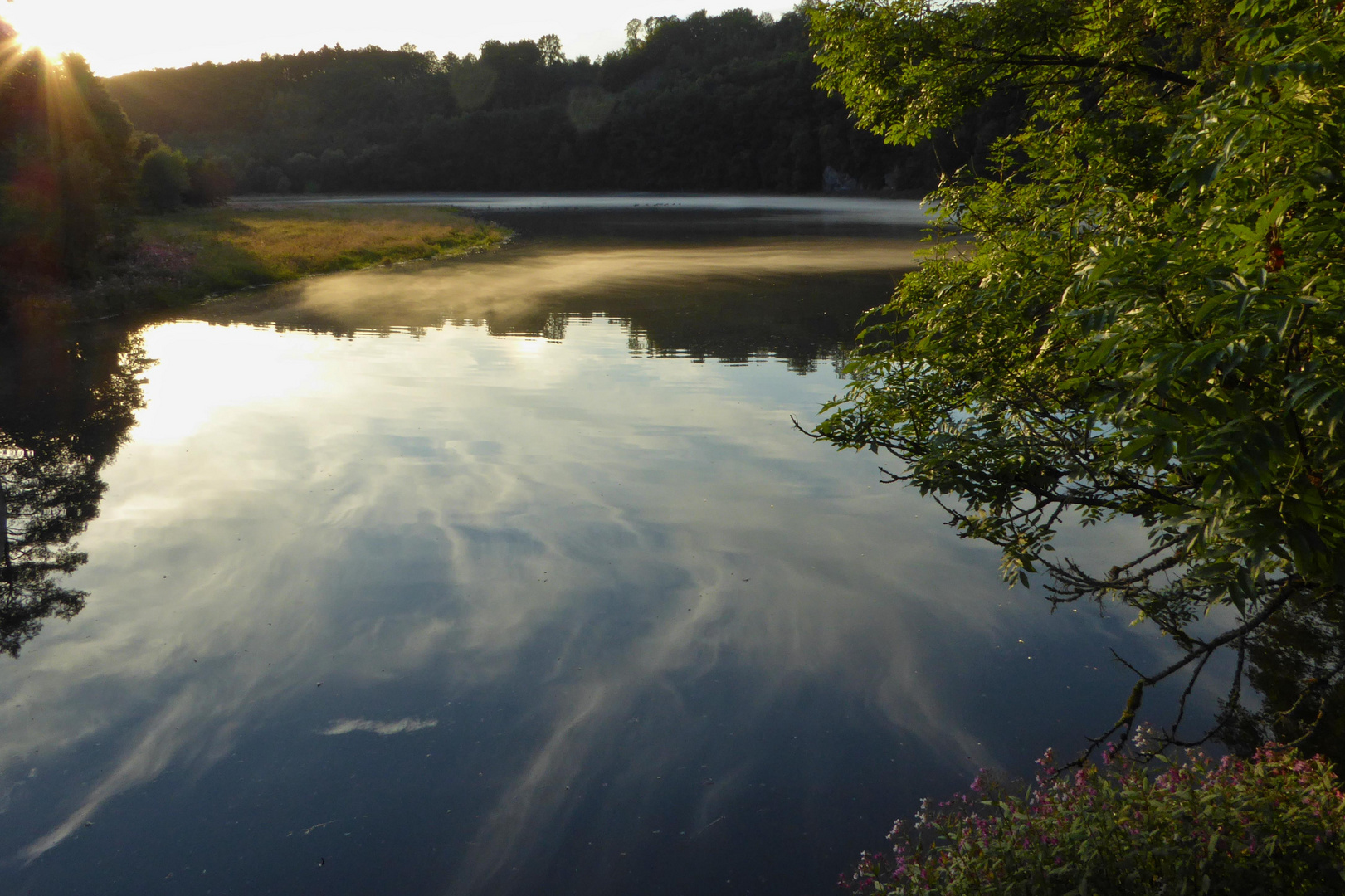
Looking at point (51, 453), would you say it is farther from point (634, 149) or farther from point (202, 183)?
point (634, 149)

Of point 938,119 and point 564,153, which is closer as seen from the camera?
point 938,119

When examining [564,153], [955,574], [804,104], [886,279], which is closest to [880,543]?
[955,574]

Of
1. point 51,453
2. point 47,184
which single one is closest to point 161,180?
point 47,184

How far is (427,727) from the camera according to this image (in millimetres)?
8602

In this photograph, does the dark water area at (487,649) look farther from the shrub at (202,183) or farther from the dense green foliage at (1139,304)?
the shrub at (202,183)

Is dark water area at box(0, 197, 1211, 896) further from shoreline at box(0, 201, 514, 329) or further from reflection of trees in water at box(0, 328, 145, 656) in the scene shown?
shoreline at box(0, 201, 514, 329)

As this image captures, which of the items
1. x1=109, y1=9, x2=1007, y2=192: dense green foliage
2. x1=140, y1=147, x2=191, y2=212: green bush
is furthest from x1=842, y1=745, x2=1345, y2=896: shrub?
x1=109, y1=9, x2=1007, y2=192: dense green foliage

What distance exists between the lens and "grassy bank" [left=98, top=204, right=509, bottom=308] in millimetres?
38188

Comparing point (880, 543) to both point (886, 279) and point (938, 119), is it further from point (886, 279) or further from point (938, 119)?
point (886, 279)

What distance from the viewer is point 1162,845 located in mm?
4820

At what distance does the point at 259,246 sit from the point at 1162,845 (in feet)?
175

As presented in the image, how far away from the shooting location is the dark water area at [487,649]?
7203 millimetres

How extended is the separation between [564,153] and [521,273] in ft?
492

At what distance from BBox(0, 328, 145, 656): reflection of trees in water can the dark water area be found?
0.33 ft
